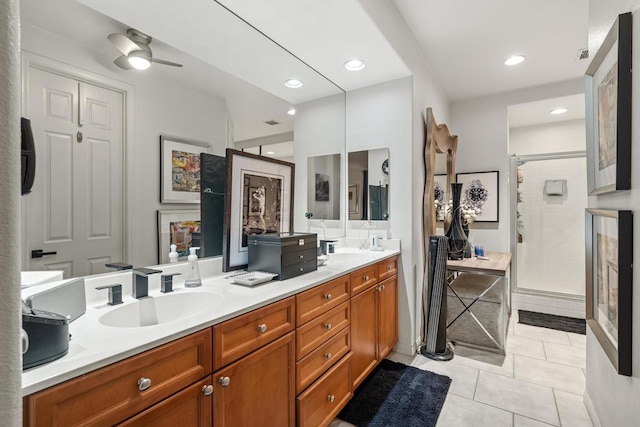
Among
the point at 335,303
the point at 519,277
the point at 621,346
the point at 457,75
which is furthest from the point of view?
the point at 519,277

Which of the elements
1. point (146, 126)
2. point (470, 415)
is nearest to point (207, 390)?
point (146, 126)

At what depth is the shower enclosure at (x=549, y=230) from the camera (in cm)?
371

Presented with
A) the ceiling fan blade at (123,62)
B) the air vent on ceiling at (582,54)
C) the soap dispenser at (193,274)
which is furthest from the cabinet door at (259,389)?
the air vent on ceiling at (582,54)

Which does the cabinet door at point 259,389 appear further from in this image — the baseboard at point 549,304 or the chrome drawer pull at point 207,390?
the baseboard at point 549,304

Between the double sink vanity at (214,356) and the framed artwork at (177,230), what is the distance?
0.51ft

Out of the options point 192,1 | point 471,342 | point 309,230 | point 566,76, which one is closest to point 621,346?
point 471,342

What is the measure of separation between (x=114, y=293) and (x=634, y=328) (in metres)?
1.97

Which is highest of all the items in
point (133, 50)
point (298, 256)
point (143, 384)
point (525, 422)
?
point (133, 50)

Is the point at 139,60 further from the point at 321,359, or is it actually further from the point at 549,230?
the point at 549,230

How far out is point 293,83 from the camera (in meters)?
2.42

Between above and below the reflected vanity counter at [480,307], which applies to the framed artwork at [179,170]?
above

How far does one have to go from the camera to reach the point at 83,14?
1268mm

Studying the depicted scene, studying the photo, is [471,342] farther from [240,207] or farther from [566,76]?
[566,76]

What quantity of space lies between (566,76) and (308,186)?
306 centimetres
